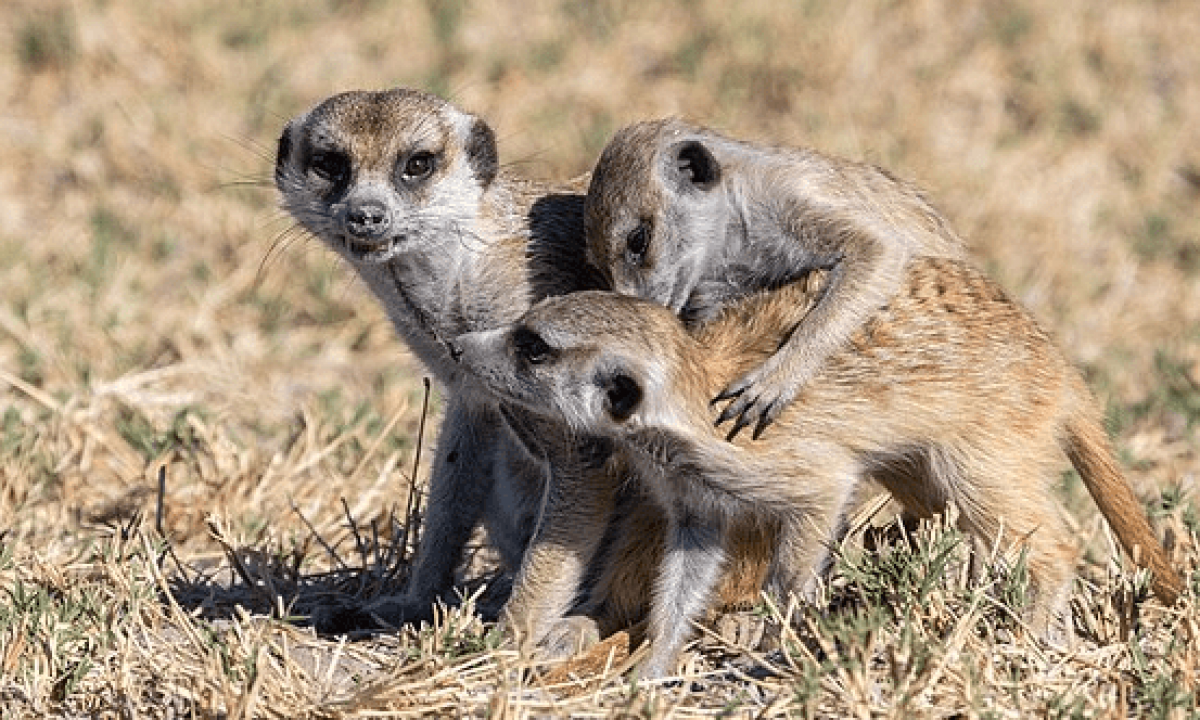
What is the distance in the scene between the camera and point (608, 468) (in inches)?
193

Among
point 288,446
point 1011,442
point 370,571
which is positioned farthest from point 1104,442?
point 288,446

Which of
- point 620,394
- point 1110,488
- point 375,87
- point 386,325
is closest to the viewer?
point 620,394

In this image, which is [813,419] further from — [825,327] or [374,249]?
[374,249]

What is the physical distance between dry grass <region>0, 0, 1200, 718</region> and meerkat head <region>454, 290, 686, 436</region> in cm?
57

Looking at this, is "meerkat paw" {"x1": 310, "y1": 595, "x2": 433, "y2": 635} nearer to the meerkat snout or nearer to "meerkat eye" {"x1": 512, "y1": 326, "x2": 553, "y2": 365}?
"meerkat eye" {"x1": 512, "y1": 326, "x2": 553, "y2": 365}

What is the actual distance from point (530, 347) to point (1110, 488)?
1.53 metres

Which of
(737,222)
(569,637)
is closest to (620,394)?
(569,637)

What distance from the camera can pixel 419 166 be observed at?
519cm

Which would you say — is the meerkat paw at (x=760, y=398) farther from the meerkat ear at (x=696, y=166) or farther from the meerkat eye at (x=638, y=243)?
the meerkat ear at (x=696, y=166)

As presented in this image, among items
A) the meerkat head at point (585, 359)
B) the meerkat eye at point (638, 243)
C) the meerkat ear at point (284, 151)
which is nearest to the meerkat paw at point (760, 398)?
the meerkat head at point (585, 359)

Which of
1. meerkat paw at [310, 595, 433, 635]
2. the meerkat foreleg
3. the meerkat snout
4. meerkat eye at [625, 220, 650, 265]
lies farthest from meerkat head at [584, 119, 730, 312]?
meerkat paw at [310, 595, 433, 635]

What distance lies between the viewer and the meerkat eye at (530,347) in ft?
15.1

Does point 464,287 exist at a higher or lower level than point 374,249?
lower

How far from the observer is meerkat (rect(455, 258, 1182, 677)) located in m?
4.52
